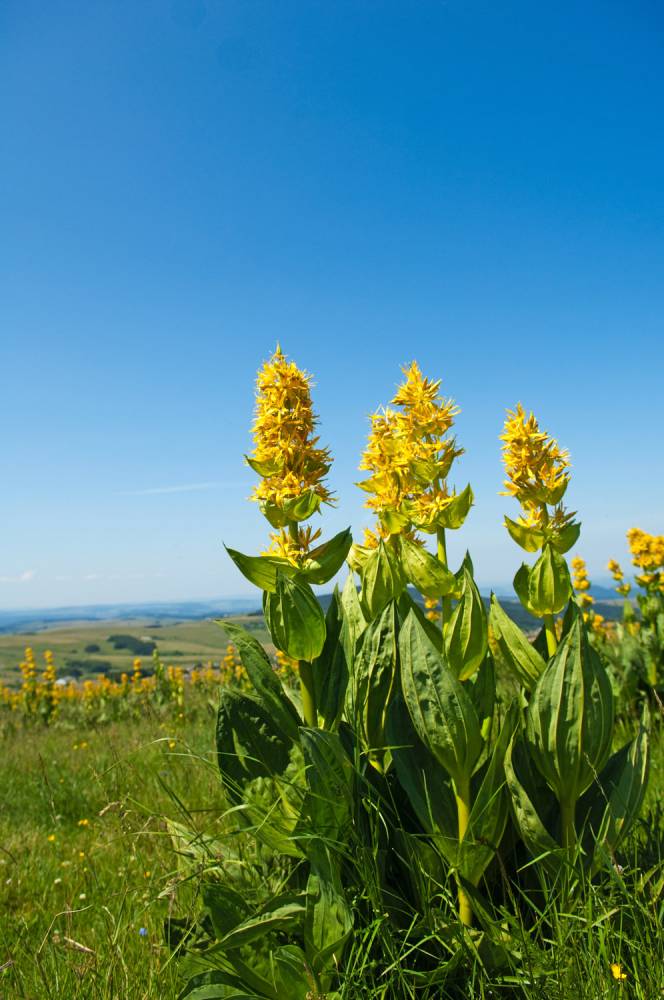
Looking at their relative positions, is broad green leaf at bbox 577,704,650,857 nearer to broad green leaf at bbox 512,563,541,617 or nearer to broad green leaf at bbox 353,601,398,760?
broad green leaf at bbox 512,563,541,617

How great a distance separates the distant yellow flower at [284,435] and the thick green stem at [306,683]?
13 cm

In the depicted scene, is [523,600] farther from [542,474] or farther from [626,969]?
[626,969]

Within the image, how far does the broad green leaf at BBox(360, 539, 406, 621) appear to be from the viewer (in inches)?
98.4

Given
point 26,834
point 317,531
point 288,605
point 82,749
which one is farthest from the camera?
point 82,749

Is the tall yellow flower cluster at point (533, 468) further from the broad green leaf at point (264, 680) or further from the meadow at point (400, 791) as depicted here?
the broad green leaf at point (264, 680)

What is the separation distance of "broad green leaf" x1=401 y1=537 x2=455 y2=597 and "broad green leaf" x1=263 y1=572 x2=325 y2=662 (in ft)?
1.23

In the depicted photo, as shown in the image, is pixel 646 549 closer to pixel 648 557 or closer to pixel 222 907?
pixel 648 557

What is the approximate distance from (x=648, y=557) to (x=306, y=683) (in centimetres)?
641

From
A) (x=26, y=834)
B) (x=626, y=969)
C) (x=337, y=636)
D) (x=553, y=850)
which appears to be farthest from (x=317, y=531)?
(x=26, y=834)

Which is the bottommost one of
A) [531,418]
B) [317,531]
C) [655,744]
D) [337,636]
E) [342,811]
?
[655,744]

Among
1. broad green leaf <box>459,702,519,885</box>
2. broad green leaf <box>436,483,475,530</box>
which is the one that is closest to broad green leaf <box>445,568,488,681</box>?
broad green leaf <box>459,702,519,885</box>

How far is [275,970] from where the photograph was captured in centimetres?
201

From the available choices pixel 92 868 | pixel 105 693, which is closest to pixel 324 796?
pixel 92 868

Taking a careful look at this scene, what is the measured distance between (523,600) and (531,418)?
2.38 ft
